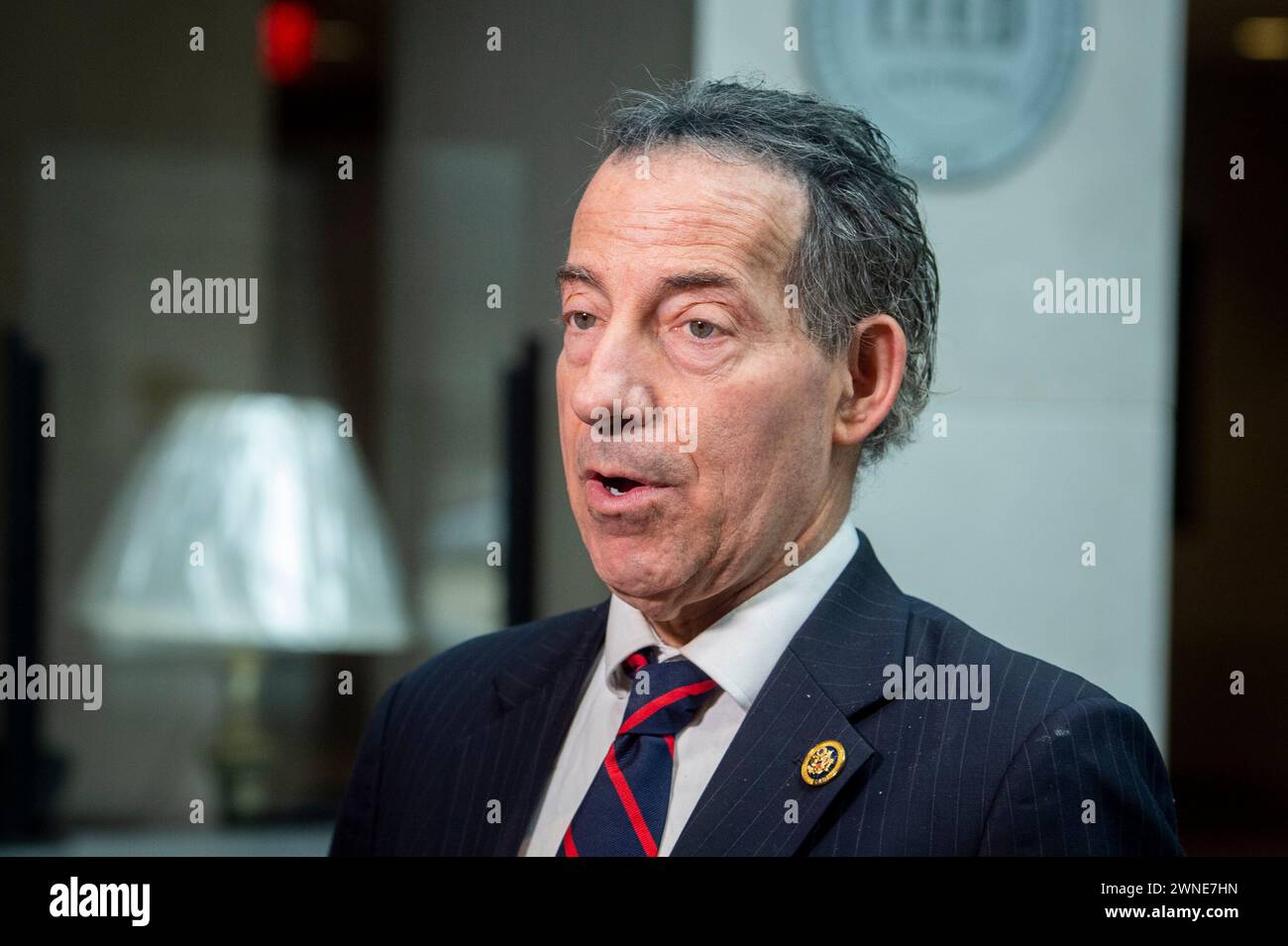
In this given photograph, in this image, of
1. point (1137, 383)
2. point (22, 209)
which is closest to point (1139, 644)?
point (1137, 383)

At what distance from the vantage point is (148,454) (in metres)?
3.34

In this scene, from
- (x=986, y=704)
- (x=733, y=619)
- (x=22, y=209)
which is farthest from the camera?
(x=22, y=209)

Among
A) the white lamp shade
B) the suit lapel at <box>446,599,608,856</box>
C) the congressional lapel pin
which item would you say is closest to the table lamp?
the white lamp shade

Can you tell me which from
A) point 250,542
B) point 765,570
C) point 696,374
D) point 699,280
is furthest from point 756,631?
point 250,542

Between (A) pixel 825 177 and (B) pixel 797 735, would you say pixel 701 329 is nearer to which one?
(A) pixel 825 177

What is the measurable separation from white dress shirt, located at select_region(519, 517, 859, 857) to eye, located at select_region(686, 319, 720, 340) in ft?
1.08

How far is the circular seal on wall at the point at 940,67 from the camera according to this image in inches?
96.0

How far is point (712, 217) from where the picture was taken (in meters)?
1.60

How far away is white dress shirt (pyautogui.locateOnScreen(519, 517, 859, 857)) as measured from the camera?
1636mm

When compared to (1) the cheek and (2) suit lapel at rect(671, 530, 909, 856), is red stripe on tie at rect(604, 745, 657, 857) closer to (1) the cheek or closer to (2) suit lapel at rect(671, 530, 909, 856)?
(2) suit lapel at rect(671, 530, 909, 856)

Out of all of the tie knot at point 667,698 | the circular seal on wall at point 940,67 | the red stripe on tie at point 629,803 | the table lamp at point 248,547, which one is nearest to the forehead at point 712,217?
the tie knot at point 667,698

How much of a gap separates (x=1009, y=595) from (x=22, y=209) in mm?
2656

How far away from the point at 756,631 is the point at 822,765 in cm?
20
